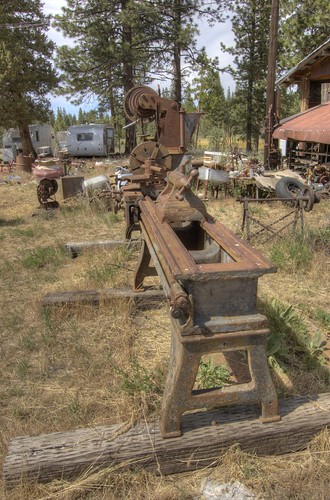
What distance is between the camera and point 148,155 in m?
4.48

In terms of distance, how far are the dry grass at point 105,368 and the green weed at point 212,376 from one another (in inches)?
11.8

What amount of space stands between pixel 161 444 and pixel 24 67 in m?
19.7

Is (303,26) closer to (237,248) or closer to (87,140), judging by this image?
(87,140)

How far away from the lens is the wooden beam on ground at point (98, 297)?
400 centimetres

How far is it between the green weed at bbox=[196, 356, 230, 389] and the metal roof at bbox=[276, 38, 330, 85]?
12.7 metres

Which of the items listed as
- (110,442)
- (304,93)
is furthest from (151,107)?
(304,93)

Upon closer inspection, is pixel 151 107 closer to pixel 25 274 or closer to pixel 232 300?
pixel 25 274

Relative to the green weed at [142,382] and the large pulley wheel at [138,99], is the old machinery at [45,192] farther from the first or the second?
the green weed at [142,382]

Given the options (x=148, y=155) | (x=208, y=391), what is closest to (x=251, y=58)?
(x=148, y=155)

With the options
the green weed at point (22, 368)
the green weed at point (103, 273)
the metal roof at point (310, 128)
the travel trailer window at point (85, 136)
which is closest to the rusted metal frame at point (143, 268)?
the green weed at point (103, 273)

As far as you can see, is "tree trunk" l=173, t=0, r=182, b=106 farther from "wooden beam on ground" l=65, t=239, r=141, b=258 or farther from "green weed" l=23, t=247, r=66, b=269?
"green weed" l=23, t=247, r=66, b=269

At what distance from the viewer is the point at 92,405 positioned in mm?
2598

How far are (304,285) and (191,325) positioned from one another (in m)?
3.19

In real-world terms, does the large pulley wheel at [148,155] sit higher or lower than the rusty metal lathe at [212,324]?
higher
